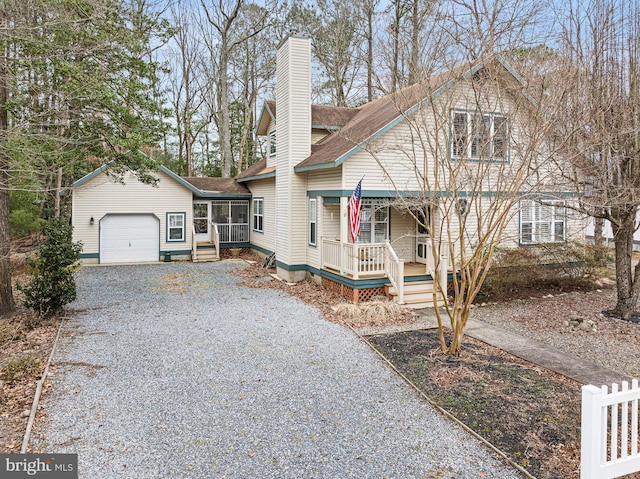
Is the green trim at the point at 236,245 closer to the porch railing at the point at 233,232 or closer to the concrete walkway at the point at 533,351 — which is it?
the porch railing at the point at 233,232

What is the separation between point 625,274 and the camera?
10.3 metres

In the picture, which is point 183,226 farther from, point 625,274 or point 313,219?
point 625,274

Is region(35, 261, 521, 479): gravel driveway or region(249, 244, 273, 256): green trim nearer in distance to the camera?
region(35, 261, 521, 479): gravel driveway

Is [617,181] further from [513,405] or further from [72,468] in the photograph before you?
[72,468]

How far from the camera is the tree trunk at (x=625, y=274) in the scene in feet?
33.3

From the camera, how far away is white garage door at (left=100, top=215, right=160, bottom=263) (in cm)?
1881

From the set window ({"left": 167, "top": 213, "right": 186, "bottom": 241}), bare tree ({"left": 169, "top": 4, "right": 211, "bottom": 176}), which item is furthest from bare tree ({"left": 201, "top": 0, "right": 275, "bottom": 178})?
window ({"left": 167, "top": 213, "right": 186, "bottom": 241})

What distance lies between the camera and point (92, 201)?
18.4 meters

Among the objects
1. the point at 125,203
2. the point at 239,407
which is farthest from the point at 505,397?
the point at 125,203

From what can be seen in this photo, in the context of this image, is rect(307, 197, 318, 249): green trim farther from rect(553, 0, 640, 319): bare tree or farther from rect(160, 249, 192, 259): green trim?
rect(160, 249, 192, 259): green trim

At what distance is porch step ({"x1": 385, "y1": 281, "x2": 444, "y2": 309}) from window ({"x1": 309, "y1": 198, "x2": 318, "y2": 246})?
3517 mm

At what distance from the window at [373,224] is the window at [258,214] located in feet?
23.4

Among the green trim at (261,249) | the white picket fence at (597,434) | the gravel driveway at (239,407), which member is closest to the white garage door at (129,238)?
the green trim at (261,249)

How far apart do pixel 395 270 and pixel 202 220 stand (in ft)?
42.8
